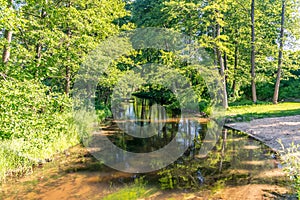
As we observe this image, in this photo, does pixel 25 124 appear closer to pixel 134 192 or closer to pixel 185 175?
pixel 134 192

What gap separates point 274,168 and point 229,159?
127 centimetres

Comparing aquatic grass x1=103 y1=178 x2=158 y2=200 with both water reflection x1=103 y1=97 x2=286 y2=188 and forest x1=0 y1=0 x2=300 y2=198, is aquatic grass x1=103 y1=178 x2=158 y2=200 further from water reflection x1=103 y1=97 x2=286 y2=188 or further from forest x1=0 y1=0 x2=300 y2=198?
forest x1=0 y1=0 x2=300 y2=198

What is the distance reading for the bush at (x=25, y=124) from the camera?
215 inches

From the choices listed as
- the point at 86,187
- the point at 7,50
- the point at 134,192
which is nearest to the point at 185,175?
the point at 134,192

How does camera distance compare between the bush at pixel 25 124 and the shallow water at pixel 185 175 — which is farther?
the bush at pixel 25 124

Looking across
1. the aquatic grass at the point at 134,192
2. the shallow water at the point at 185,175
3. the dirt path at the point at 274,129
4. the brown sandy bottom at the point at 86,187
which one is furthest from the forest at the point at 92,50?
the dirt path at the point at 274,129

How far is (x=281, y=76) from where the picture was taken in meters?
18.1

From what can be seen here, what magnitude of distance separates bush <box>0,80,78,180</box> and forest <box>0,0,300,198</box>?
2cm

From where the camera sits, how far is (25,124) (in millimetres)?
6000

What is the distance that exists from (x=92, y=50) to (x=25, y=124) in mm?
6222

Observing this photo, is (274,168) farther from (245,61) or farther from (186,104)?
(245,61)

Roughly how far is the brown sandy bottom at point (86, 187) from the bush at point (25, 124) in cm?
47

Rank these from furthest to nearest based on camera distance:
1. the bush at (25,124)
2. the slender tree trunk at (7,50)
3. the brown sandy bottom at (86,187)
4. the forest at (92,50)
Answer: the slender tree trunk at (7,50) → the forest at (92,50) → the bush at (25,124) → the brown sandy bottom at (86,187)

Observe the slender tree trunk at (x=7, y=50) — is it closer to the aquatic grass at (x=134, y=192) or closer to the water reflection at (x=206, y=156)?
the aquatic grass at (x=134, y=192)
